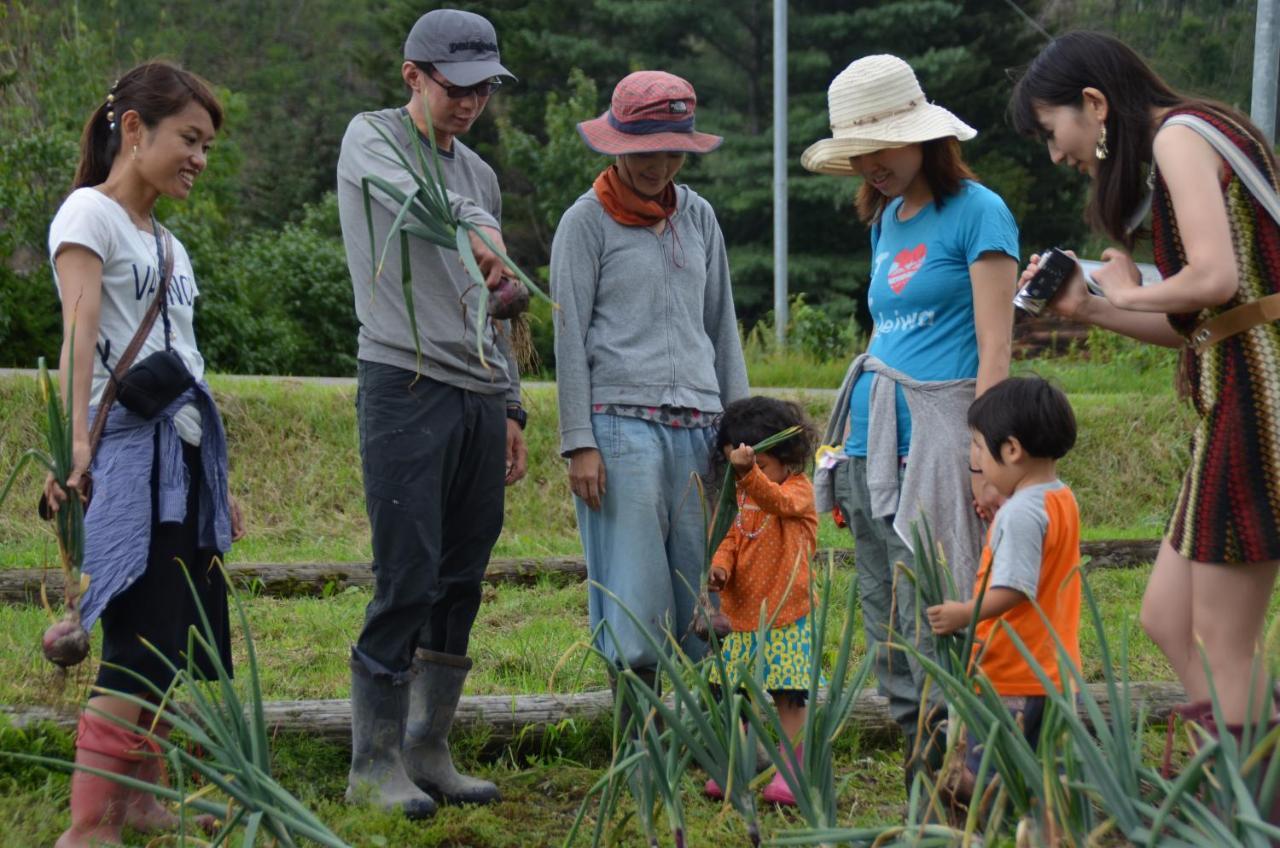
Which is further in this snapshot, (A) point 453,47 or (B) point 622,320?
(B) point 622,320

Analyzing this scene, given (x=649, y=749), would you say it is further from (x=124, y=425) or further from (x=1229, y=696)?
(x=124, y=425)

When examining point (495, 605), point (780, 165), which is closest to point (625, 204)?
point (495, 605)

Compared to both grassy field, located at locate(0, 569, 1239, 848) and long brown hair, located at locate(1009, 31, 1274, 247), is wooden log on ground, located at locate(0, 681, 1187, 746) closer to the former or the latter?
grassy field, located at locate(0, 569, 1239, 848)

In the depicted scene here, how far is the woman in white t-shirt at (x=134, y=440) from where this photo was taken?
322 cm

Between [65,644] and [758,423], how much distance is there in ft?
5.76

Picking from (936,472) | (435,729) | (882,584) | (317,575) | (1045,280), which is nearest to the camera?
(1045,280)

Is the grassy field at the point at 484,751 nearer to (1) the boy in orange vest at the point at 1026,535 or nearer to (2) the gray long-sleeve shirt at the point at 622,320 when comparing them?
(1) the boy in orange vest at the point at 1026,535

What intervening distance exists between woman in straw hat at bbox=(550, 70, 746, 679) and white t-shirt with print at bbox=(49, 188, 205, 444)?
0.90 metres

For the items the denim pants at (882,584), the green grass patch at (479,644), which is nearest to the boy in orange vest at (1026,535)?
the denim pants at (882,584)

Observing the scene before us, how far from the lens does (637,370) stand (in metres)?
3.83

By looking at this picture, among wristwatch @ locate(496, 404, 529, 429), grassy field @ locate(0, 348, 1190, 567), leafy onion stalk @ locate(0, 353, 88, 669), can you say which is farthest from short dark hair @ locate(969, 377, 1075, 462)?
grassy field @ locate(0, 348, 1190, 567)

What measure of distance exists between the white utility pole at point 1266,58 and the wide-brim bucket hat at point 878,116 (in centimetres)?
653

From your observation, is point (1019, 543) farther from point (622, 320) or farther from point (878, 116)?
point (622, 320)

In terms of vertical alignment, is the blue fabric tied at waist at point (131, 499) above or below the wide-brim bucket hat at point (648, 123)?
below
